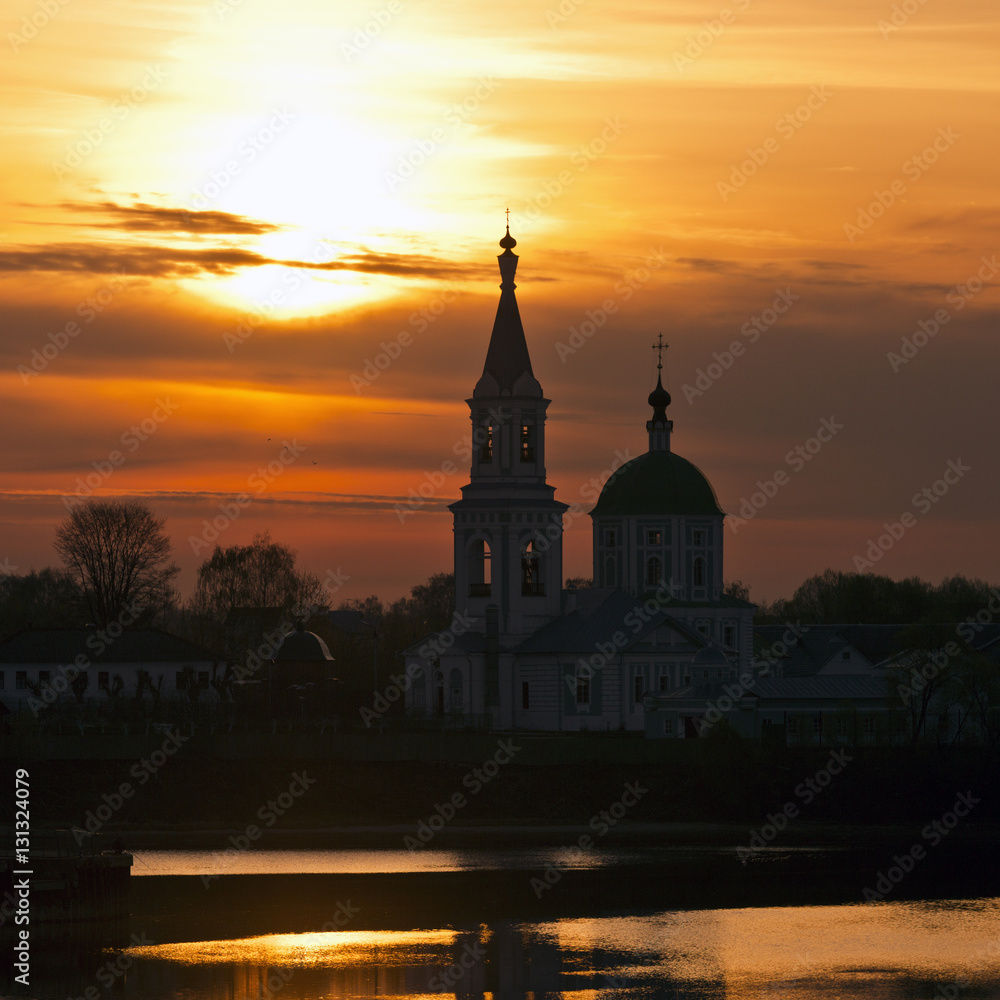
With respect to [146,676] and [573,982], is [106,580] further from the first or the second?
[573,982]

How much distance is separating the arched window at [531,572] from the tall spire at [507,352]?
265 inches

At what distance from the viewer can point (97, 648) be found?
86562 millimetres

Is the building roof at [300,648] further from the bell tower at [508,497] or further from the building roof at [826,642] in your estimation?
the building roof at [826,642]

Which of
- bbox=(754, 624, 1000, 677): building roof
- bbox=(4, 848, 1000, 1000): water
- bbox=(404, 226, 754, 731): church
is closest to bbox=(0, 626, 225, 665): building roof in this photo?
bbox=(404, 226, 754, 731): church

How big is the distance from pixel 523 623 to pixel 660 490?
1093 cm

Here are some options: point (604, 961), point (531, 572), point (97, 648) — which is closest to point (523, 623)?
point (531, 572)

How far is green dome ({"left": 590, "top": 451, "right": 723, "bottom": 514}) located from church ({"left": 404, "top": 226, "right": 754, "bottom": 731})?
4.99m

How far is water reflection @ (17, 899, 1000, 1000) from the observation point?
39.3 meters

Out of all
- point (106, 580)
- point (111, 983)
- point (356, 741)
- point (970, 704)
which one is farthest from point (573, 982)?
point (106, 580)

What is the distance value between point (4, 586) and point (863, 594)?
64.7m

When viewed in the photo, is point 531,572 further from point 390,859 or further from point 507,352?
point 390,859

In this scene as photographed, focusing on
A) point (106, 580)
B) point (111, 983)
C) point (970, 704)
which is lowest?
point (111, 983)

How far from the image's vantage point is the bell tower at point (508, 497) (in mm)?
86000

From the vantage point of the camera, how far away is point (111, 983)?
1571 inches
